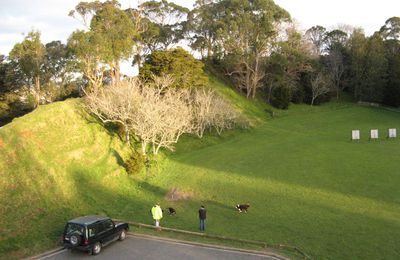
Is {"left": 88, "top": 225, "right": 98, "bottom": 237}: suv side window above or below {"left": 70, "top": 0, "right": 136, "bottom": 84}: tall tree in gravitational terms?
below

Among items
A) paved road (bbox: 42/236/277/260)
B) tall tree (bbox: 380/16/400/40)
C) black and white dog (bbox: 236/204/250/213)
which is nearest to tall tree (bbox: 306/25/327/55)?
tall tree (bbox: 380/16/400/40)

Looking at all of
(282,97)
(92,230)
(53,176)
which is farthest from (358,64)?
(92,230)

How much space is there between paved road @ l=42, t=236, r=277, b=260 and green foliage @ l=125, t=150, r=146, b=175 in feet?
43.9

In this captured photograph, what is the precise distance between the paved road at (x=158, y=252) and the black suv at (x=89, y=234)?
2.06ft

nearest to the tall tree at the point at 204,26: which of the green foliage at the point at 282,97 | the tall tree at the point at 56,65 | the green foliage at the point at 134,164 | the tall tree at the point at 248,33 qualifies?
the tall tree at the point at 248,33

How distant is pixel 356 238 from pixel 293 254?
403 centimetres

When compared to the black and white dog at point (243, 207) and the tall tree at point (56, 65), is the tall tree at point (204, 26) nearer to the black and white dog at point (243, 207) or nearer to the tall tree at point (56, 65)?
the tall tree at point (56, 65)

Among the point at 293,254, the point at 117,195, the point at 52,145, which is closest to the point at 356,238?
the point at 293,254

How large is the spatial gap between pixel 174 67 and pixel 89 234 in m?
31.4

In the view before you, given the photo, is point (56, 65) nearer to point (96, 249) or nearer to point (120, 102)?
point (120, 102)

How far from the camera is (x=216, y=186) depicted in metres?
28.3

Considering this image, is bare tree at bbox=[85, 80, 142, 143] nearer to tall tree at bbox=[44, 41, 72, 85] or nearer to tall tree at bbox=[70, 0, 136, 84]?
tall tree at bbox=[70, 0, 136, 84]

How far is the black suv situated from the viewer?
1677 centimetres

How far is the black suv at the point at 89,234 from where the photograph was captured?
16.8 m
